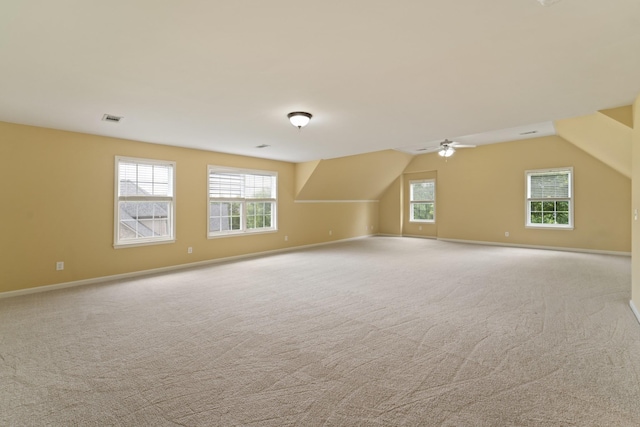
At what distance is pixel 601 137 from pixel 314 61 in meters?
5.61

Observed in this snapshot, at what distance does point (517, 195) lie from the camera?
25.6 feet

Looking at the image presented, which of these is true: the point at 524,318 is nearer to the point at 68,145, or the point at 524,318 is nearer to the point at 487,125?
the point at 487,125

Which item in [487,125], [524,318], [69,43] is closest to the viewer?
[69,43]

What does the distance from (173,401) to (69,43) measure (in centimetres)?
256

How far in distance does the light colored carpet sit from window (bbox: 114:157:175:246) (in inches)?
38.1

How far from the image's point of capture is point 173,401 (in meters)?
1.81

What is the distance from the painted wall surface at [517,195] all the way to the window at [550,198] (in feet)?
0.43

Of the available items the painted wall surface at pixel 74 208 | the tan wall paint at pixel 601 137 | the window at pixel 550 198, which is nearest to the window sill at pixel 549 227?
the window at pixel 550 198

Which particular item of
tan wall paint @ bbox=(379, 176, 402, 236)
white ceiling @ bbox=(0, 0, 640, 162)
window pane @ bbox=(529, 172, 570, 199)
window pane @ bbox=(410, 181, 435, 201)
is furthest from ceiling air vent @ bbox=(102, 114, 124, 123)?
window pane @ bbox=(529, 172, 570, 199)

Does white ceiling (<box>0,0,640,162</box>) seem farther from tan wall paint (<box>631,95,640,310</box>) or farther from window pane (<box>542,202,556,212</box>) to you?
window pane (<box>542,202,556,212</box>)

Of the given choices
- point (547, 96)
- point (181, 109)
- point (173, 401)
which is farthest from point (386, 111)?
point (173, 401)

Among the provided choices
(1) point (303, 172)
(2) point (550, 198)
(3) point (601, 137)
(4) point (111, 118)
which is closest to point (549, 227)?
(2) point (550, 198)

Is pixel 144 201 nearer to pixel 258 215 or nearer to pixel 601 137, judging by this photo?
pixel 258 215

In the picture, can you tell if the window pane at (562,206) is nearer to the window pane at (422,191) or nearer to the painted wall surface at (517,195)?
the painted wall surface at (517,195)
